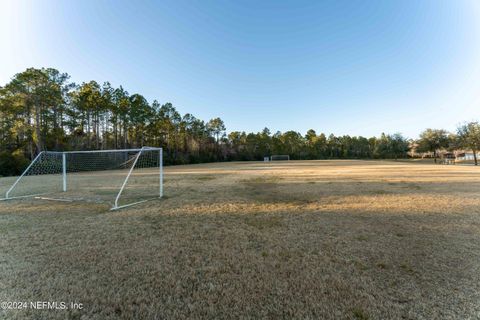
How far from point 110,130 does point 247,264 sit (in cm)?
4061

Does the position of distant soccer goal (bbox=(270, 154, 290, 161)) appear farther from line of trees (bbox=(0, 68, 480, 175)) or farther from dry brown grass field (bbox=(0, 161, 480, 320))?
dry brown grass field (bbox=(0, 161, 480, 320))

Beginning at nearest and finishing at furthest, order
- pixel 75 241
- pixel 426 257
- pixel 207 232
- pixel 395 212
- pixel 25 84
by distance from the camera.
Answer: pixel 426 257 < pixel 75 241 < pixel 207 232 < pixel 395 212 < pixel 25 84

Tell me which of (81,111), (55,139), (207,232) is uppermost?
(81,111)

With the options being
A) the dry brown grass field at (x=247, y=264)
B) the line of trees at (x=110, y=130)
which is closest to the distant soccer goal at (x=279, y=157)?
the line of trees at (x=110, y=130)

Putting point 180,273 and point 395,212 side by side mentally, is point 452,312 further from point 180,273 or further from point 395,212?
point 395,212

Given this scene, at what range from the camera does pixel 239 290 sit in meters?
2.32

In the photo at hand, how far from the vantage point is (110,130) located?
36562mm

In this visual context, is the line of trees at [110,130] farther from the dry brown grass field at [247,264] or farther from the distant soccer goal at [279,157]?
the dry brown grass field at [247,264]

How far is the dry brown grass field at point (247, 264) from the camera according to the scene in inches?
81.4

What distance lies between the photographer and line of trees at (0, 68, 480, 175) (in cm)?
2378

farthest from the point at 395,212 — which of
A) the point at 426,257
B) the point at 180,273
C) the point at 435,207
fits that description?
the point at 180,273

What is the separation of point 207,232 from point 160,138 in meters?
44.0

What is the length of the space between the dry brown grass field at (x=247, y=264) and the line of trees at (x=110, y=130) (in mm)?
23821

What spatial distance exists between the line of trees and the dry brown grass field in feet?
78.2
